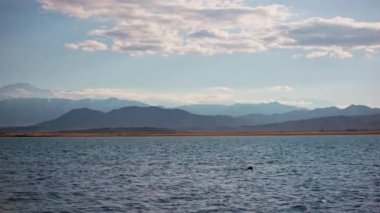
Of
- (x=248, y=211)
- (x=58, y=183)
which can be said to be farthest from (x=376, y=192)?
(x=58, y=183)

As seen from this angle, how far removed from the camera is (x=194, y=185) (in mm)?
43812

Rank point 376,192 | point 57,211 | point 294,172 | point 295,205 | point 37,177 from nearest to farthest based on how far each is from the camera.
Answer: point 57,211 → point 295,205 → point 376,192 → point 37,177 → point 294,172

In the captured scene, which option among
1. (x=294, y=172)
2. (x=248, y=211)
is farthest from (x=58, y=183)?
(x=294, y=172)

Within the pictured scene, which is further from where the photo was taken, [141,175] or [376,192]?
[141,175]

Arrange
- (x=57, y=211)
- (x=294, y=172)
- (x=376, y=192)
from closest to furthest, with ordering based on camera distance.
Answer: (x=57, y=211) → (x=376, y=192) → (x=294, y=172)

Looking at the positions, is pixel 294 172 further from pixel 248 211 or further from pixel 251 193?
pixel 248 211

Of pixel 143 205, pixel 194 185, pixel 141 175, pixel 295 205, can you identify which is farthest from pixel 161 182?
pixel 295 205

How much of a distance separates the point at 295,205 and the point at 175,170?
26948 mm

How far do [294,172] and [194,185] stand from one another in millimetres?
17380

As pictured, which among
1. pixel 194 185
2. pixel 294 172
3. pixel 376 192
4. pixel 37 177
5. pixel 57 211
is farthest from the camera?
pixel 294 172

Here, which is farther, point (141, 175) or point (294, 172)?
point (294, 172)

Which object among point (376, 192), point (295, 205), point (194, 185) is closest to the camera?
point (295, 205)

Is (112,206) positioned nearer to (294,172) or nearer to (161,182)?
(161,182)

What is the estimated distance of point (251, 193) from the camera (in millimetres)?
39281
